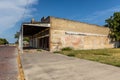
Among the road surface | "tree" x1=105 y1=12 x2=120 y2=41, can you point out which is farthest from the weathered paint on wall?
the road surface

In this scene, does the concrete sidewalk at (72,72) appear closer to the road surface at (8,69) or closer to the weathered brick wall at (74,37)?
the road surface at (8,69)

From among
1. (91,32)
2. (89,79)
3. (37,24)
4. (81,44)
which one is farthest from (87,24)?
(89,79)

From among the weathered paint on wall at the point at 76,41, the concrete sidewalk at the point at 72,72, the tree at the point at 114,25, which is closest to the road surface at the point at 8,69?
the concrete sidewalk at the point at 72,72

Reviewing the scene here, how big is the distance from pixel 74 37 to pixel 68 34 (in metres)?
1.55

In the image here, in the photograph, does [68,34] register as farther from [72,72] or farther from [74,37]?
[72,72]

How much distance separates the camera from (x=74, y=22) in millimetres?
31719

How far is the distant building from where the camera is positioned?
2839 centimetres

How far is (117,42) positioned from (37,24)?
881 inches

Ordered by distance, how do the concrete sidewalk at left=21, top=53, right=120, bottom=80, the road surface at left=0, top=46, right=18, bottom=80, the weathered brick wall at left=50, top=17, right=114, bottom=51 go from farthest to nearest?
the weathered brick wall at left=50, top=17, right=114, bottom=51, the road surface at left=0, top=46, right=18, bottom=80, the concrete sidewalk at left=21, top=53, right=120, bottom=80

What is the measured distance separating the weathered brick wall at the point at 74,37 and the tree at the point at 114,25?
10.3ft

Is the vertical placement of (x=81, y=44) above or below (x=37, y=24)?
below

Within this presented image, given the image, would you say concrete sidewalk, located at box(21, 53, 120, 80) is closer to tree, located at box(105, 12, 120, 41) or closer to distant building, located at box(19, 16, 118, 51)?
distant building, located at box(19, 16, 118, 51)

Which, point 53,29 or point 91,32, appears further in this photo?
point 91,32

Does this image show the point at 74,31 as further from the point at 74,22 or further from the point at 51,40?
the point at 51,40
